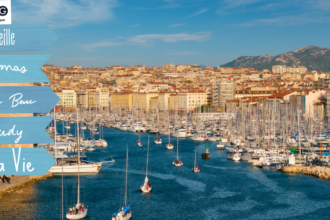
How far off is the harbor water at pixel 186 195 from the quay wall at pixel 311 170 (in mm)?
491

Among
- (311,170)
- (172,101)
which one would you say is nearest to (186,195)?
(311,170)

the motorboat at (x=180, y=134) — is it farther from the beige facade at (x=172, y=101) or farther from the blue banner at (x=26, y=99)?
the blue banner at (x=26, y=99)

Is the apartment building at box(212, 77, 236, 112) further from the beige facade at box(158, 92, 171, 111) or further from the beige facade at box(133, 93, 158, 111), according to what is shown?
the beige facade at box(133, 93, 158, 111)

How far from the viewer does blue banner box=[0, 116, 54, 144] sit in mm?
2930

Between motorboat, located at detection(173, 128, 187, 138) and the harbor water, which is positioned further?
motorboat, located at detection(173, 128, 187, 138)

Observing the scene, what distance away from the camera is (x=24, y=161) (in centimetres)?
295

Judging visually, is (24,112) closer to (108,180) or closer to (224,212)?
(224,212)

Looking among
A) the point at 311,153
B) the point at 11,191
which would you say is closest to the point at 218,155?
the point at 311,153

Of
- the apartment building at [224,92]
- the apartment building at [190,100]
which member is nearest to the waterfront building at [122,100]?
the apartment building at [190,100]

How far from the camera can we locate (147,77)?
341ft

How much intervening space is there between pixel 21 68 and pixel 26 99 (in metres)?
0.22

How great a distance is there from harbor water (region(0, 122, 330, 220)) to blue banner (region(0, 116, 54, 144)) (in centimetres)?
1040

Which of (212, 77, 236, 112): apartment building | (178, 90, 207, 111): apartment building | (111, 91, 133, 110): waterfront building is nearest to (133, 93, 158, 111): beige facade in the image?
(111, 91, 133, 110): waterfront building

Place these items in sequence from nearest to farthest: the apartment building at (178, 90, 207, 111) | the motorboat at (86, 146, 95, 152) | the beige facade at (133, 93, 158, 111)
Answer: the motorboat at (86, 146, 95, 152), the apartment building at (178, 90, 207, 111), the beige facade at (133, 93, 158, 111)
